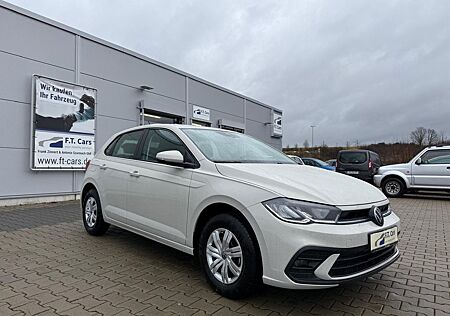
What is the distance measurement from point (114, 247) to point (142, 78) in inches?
328

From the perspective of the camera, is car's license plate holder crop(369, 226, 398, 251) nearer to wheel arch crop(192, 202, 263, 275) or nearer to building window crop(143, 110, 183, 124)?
wheel arch crop(192, 202, 263, 275)

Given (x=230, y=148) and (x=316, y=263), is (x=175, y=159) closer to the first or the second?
(x=230, y=148)

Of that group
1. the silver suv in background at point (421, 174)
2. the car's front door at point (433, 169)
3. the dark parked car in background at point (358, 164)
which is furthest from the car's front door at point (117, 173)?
the dark parked car in background at point (358, 164)

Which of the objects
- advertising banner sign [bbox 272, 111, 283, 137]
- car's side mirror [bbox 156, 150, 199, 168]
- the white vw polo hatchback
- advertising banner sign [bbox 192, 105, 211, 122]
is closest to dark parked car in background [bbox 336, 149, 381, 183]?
advertising banner sign [bbox 192, 105, 211, 122]

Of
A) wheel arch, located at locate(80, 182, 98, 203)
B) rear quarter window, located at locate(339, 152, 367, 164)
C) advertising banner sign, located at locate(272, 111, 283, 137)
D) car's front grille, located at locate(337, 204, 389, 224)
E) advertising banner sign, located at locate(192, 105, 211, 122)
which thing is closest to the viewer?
car's front grille, located at locate(337, 204, 389, 224)

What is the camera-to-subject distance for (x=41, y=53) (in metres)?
8.99

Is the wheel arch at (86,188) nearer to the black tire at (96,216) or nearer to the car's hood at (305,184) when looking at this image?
the black tire at (96,216)

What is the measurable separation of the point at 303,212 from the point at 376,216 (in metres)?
0.73

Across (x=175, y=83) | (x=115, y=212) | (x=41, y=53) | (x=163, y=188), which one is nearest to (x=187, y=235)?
(x=163, y=188)

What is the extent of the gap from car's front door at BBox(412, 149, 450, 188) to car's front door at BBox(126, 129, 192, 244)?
35.4ft

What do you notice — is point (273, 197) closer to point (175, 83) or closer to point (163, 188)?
point (163, 188)

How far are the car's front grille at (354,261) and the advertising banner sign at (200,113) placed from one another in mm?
11990

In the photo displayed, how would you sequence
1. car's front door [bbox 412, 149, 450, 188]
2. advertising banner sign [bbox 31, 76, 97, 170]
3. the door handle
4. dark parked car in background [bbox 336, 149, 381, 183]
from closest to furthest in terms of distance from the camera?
the door handle, advertising banner sign [bbox 31, 76, 97, 170], car's front door [bbox 412, 149, 450, 188], dark parked car in background [bbox 336, 149, 381, 183]

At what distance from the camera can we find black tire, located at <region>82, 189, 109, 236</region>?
499 cm
